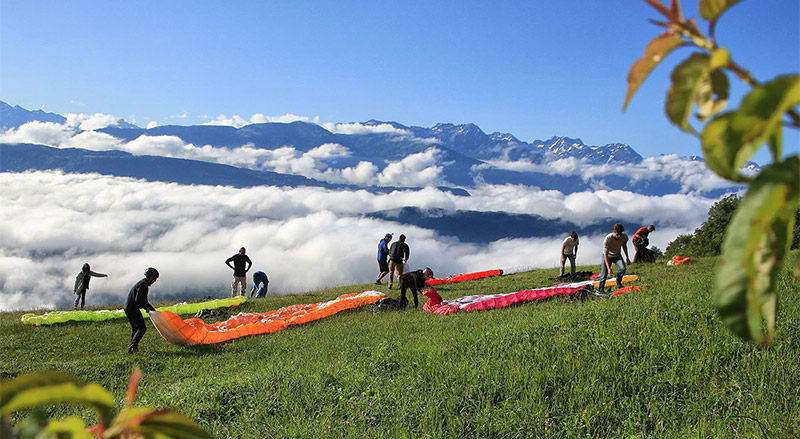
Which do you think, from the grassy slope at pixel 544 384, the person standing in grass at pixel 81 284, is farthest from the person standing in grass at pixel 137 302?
the person standing in grass at pixel 81 284

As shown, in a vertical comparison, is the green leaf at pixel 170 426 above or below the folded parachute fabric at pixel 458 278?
above

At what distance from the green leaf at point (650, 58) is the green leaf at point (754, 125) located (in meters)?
0.14

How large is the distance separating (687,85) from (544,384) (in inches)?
206

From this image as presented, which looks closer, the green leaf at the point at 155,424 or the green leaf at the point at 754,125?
the green leaf at the point at 754,125

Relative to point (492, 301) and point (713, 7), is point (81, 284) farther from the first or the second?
point (713, 7)

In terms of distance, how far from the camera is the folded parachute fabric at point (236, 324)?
1151 cm

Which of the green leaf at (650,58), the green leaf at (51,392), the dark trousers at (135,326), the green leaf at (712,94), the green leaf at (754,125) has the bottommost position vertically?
the dark trousers at (135,326)

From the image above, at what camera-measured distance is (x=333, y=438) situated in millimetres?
4516

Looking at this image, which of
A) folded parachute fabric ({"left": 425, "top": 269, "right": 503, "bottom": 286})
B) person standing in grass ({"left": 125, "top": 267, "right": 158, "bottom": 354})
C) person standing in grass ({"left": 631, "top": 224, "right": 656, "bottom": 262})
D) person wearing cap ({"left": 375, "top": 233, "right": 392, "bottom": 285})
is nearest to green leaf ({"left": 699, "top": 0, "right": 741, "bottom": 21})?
person standing in grass ({"left": 125, "top": 267, "right": 158, "bottom": 354})

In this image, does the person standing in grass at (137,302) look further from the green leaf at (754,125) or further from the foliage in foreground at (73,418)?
the green leaf at (754,125)

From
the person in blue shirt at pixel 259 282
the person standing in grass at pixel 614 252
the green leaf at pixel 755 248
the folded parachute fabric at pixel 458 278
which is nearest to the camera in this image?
the green leaf at pixel 755 248

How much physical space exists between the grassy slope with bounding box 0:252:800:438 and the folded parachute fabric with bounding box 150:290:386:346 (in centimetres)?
271

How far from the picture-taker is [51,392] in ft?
2.08

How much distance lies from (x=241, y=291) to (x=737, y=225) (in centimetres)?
2370
